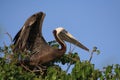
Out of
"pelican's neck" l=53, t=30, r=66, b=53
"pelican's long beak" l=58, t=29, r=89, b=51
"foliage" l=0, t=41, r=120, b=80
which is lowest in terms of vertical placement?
"foliage" l=0, t=41, r=120, b=80

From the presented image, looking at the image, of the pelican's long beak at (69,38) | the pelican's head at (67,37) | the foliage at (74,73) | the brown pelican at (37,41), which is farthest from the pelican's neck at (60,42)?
the foliage at (74,73)

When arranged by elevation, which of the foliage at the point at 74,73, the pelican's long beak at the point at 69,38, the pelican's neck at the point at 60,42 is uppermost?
the pelican's long beak at the point at 69,38

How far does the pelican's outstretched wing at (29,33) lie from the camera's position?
539 inches

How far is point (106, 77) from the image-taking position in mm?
10164

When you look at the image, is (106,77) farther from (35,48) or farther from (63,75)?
(35,48)

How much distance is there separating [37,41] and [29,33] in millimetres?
343

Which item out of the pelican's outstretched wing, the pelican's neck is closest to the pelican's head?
the pelican's neck

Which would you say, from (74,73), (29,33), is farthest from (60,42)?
(74,73)

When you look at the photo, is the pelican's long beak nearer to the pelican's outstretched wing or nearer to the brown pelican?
the brown pelican

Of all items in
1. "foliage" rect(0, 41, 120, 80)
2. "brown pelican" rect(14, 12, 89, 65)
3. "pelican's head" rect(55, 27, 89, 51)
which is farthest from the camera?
"pelican's head" rect(55, 27, 89, 51)

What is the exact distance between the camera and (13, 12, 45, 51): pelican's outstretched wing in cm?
1369

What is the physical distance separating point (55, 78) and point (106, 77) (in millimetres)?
1079

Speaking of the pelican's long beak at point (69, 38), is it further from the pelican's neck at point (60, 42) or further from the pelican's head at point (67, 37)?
Result: the pelican's neck at point (60, 42)

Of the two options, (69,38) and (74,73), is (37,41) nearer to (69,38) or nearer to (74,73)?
(69,38)
